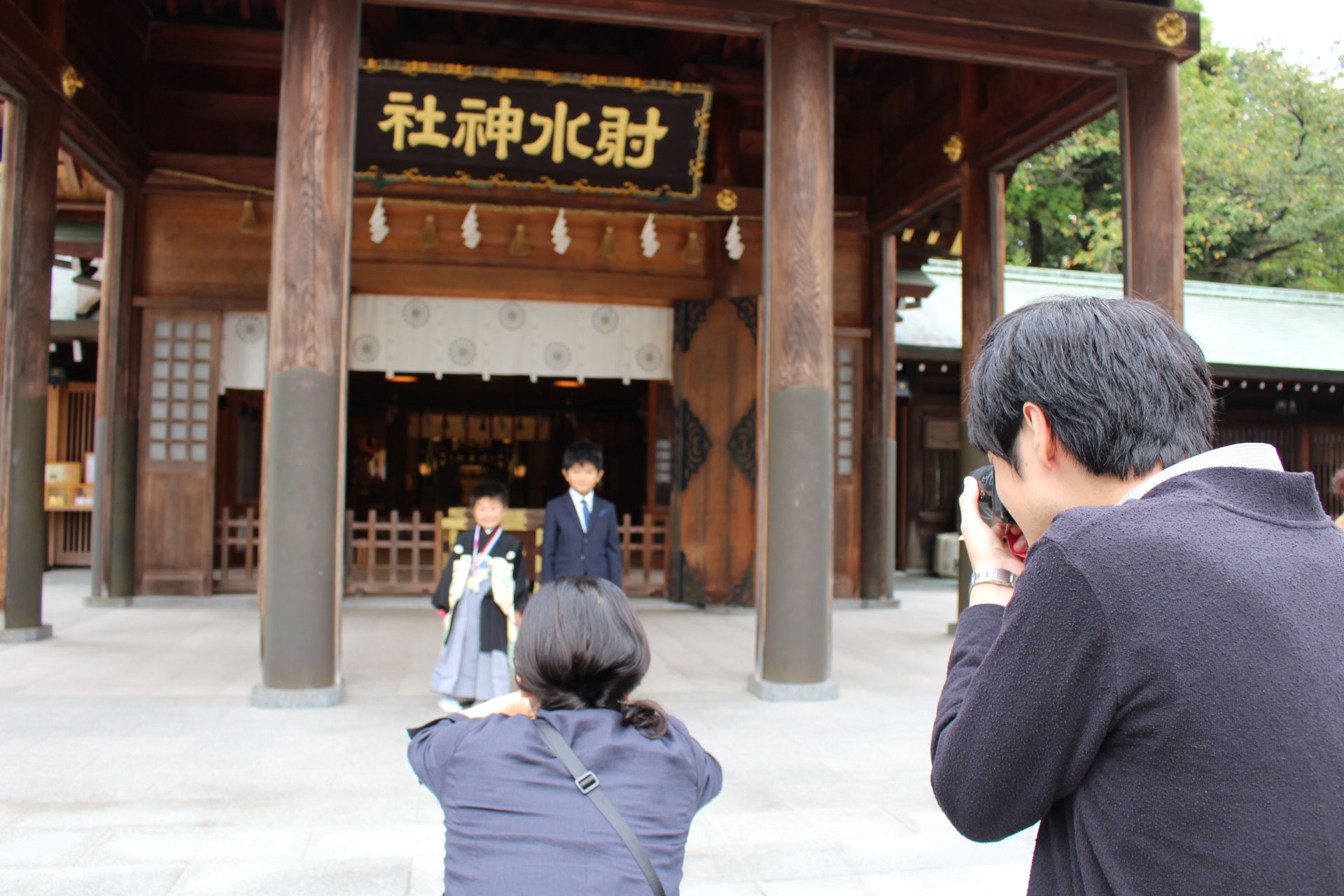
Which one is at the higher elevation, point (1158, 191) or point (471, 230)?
point (471, 230)

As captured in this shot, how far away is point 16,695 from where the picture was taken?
195 inches

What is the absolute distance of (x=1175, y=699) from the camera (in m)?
0.84

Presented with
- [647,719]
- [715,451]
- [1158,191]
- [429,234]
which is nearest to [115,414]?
[429,234]

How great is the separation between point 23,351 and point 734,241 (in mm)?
5881

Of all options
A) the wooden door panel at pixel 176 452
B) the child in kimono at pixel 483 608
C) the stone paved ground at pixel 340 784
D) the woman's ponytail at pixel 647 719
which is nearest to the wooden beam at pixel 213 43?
the wooden door panel at pixel 176 452

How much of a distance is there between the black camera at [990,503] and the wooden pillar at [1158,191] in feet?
17.5

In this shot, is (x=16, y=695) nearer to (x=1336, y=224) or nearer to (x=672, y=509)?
(x=672, y=509)

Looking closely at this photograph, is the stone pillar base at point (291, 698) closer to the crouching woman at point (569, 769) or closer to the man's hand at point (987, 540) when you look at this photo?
the crouching woman at point (569, 769)

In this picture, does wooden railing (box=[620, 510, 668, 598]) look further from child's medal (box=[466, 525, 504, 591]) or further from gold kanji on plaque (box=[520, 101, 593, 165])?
child's medal (box=[466, 525, 504, 591])

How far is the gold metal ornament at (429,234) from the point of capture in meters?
8.56

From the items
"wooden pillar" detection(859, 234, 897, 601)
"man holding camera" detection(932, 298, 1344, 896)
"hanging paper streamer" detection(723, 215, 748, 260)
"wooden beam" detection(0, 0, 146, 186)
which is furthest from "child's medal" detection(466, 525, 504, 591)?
"wooden pillar" detection(859, 234, 897, 601)

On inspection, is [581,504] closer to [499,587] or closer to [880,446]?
[499,587]

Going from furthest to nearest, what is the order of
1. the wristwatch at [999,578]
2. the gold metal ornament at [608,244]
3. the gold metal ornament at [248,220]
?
the gold metal ornament at [608,244], the gold metal ornament at [248,220], the wristwatch at [999,578]

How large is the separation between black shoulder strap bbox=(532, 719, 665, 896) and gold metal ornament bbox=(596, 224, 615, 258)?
7902 millimetres
